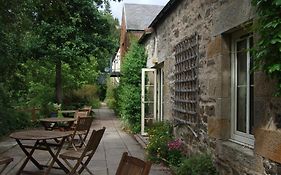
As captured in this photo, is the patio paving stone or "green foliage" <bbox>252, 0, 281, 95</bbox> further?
the patio paving stone

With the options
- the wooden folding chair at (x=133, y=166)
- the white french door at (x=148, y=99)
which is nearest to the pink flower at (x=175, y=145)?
the wooden folding chair at (x=133, y=166)

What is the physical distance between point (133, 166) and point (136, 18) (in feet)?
70.8

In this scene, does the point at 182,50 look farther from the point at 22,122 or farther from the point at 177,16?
the point at 22,122

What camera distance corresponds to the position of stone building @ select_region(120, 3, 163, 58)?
21.7 meters

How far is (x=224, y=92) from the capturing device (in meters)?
4.73

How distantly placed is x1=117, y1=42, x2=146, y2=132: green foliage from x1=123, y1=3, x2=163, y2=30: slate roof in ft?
29.6

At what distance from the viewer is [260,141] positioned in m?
3.53

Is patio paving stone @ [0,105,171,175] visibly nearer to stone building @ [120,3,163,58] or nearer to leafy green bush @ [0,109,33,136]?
leafy green bush @ [0,109,33,136]

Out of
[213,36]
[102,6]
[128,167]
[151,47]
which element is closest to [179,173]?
[213,36]

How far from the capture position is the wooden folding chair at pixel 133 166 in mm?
2680

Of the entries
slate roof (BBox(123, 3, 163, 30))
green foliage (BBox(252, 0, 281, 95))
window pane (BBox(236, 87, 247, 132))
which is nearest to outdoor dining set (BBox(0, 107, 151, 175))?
green foliage (BBox(252, 0, 281, 95))

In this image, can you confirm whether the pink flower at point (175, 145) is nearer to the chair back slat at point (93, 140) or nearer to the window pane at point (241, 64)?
the chair back slat at point (93, 140)

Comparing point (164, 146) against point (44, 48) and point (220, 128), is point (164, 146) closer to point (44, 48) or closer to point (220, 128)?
point (220, 128)

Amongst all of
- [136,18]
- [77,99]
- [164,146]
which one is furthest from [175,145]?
[136,18]
